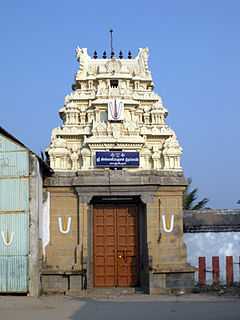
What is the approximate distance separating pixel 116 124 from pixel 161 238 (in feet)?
14.0

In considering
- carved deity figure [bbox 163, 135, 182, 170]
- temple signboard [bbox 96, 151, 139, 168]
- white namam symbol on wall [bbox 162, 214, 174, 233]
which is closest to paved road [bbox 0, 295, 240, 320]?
white namam symbol on wall [bbox 162, 214, 174, 233]

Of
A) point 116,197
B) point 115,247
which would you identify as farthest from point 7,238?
point 116,197

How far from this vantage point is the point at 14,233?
60.2 ft

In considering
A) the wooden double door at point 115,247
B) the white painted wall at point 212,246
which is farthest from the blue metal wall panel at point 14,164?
the white painted wall at point 212,246

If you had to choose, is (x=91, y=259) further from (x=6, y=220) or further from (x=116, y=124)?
(x=116, y=124)

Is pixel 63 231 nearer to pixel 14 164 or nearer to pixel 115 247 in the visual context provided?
pixel 115 247

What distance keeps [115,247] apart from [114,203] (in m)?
1.53

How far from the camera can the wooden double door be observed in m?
20.1

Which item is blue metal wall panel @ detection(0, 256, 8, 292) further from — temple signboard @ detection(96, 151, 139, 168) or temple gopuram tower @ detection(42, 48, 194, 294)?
temple signboard @ detection(96, 151, 139, 168)

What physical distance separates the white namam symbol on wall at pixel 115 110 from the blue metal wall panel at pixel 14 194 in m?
4.07

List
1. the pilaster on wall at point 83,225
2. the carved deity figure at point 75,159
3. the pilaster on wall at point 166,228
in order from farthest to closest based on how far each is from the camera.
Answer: the carved deity figure at point 75,159 → the pilaster on wall at point 166,228 → the pilaster on wall at point 83,225

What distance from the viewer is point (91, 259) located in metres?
19.9

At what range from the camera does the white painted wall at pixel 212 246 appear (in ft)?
67.6

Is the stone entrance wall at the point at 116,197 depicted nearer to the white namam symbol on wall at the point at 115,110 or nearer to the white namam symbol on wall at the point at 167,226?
the white namam symbol on wall at the point at 167,226
